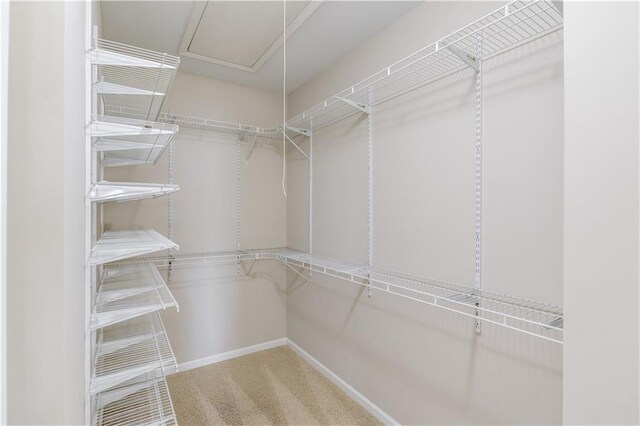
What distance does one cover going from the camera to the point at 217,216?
265 centimetres

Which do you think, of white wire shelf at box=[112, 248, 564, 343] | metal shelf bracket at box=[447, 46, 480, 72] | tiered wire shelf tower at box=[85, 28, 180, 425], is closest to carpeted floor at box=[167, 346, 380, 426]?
tiered wire shelf tower at box=[85, 28, 180, 425]

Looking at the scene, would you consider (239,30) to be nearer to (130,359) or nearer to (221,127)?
(221,127)

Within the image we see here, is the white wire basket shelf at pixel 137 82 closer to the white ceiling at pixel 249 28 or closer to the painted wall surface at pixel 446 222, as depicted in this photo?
the white ceiling at pixel 249 28

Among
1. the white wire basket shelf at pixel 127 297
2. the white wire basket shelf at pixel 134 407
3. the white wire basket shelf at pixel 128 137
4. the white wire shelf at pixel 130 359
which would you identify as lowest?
Result: the white wire basket shelf at pixel 134 407

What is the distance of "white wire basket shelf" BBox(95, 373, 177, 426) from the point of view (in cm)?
137

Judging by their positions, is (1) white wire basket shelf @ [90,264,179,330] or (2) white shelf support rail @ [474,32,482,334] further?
(2) white shelf support rail @ [474,32,482,334]

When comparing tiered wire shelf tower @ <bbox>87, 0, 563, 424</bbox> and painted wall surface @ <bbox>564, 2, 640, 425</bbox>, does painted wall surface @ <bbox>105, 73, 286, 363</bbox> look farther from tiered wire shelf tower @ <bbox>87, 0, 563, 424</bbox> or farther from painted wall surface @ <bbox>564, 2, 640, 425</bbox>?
painted wall surface @ <bbox>564, 2, 640, 425</bbox>

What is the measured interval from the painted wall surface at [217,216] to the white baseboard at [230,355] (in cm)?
3

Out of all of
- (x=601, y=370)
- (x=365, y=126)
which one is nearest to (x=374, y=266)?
(x=365, y=126)

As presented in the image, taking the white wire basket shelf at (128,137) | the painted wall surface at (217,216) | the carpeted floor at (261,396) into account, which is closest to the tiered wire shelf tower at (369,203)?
the white wire basket shelf at (128,137)

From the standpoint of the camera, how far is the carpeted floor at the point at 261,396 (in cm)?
193

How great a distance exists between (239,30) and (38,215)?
1706mm

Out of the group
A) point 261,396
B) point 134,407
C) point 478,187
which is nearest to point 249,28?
point 478,187

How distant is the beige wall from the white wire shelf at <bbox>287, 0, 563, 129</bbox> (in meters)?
1.21
